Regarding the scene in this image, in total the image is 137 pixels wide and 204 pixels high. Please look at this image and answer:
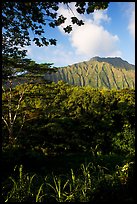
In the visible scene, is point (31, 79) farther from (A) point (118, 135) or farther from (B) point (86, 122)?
(A) point (118, 135)

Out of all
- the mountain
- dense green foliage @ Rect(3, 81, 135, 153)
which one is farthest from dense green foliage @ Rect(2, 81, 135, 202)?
the mountain

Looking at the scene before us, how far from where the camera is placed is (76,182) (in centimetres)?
283

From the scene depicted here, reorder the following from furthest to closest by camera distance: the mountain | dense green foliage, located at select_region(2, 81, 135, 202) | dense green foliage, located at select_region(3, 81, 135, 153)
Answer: the mountain < dense green foliage, located at select_region(3, 81, 135, 153) < dense green foliage, located at select_region(2, 81, 135, 202)

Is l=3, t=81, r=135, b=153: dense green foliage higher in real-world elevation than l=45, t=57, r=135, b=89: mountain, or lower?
lower

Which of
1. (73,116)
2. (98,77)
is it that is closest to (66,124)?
(73,116)

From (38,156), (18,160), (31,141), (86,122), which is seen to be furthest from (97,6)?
(86,122)

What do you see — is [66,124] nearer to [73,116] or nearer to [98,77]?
Answer: [73,116]

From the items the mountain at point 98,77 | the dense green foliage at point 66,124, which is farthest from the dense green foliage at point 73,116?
the mountain at point 98,77

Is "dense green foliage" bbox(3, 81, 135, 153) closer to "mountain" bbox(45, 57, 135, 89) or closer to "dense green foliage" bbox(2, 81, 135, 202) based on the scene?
"dense green foliage" bbox(2, 81, 135, 202)

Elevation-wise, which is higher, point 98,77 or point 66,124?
point 98,77

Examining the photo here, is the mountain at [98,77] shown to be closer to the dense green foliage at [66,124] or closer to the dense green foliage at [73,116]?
the dense green foliage at [73,116]

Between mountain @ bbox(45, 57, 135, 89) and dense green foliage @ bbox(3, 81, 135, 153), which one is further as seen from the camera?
mountain @ bbox(45, 57, 135, 89)

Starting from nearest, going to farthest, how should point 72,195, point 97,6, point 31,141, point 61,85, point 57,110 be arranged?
point 72,195 → point 97,6 → point 31,141 → point 57,110 → point 61,85

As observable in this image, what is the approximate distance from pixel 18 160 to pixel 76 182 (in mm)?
8660
